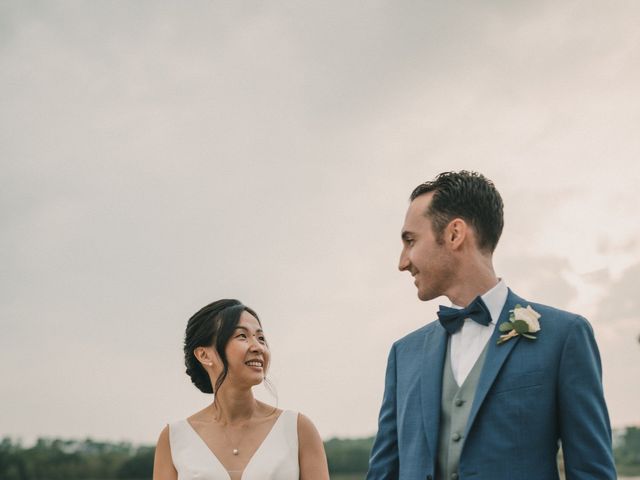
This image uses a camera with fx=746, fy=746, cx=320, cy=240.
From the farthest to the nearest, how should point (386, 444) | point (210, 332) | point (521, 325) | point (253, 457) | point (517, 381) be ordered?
1. point (210, 332)
2. point (253, 457)
3. point (386, 444)
4. point (521, 325)
5. point (517, 381)

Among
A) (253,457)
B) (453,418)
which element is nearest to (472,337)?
(453,418)

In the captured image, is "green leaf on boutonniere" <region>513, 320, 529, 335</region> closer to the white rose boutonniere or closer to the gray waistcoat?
the white rose boutonniere

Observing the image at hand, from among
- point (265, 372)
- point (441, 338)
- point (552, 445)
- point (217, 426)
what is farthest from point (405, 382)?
point (217, 426)

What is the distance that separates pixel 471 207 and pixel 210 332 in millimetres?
3084

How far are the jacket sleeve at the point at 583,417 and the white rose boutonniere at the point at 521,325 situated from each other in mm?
190

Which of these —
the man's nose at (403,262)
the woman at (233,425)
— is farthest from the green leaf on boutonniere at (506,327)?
the woman at (233,425)

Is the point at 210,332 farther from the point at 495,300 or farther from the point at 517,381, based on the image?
the point at 517,381

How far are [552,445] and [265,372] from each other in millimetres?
3087

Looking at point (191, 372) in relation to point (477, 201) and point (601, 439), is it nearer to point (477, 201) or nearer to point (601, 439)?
point (477, 201)

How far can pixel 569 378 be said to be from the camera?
3.78m

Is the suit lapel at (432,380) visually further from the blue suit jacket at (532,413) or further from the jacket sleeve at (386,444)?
the jacket sleeve at (386,444)

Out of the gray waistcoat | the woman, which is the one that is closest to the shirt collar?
the gray waistcoat

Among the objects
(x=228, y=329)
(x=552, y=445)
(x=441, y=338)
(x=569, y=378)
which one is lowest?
(x=552, y=445)

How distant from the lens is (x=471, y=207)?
4250 mm
